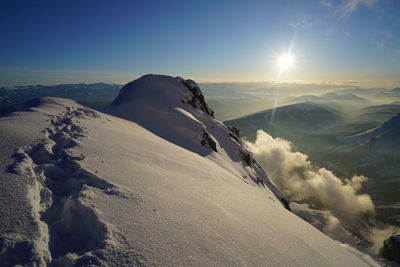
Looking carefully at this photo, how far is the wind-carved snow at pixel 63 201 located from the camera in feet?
14.3

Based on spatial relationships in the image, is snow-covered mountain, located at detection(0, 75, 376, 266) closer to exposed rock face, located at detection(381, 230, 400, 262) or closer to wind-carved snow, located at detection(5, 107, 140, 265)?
wind-carved snow, located at detection(5, 107, 140, 265)

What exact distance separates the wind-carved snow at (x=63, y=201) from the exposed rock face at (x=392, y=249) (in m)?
72.7

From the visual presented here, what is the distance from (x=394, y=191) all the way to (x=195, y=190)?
231 metres

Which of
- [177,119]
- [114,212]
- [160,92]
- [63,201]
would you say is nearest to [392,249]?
[177,119]

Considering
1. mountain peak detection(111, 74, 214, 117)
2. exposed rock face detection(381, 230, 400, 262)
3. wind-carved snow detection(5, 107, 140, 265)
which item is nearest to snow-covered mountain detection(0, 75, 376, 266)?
wind-carved snow detection(5, 107, 140, 265)

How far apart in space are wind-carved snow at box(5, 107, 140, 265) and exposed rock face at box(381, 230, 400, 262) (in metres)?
72.7

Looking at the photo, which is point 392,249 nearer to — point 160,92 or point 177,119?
point 177,119

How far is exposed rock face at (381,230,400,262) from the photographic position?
49.8 metres

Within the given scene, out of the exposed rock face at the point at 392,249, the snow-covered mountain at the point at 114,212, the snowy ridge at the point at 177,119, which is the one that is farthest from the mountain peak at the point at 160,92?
the exposed rock face at the point at 392,249

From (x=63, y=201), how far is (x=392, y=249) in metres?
74.9

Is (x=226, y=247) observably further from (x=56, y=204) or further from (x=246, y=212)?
(x=56, y=204)

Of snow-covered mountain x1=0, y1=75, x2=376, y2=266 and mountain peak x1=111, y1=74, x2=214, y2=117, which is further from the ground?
mountain peak x1=111, y1=74, x2=214, y2=117

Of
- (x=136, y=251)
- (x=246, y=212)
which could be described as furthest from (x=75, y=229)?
(x=246, y=212)

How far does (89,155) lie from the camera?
8.82 meters
